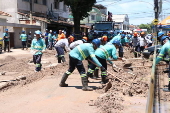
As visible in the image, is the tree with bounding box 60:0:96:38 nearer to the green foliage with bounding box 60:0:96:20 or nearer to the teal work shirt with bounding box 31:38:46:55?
the green foliage with bounding box 60:0:96:20

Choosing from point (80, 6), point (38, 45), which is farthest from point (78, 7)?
point (38, 45)

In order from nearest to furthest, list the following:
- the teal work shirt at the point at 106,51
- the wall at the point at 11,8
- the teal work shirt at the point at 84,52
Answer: the teal work shirt at the point at 84,52 < the teal work shirt at the point at 106,51 < the wall at the point at 11,8

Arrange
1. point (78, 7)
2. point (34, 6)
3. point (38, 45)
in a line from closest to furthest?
point (38, 45) < point (78, 7) < point (34, 6)

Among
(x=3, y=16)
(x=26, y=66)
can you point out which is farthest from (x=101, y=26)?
(x=26, y=66)

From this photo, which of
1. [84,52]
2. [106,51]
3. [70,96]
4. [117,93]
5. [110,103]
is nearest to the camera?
[110,103]

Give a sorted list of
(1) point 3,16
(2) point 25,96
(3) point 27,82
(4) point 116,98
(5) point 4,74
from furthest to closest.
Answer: (1) point 3,16 → (5) point 4,74 → (3) point 27,82 → (2) point 25,96 → (4) point 116,98

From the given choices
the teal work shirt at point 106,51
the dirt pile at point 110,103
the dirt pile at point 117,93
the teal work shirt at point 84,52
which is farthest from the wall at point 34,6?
the dirt pile at point 110,103

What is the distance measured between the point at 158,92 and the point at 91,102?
2560mm

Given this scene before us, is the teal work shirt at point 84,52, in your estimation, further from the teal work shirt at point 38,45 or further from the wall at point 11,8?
the wall at point 11,8

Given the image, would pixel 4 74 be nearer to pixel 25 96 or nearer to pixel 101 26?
pixel 25 96

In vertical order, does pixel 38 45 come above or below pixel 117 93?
above

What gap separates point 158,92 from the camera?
7332 mm

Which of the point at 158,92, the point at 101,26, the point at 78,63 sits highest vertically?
the point at 101,26

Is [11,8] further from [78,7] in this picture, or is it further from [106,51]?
[106,51]
